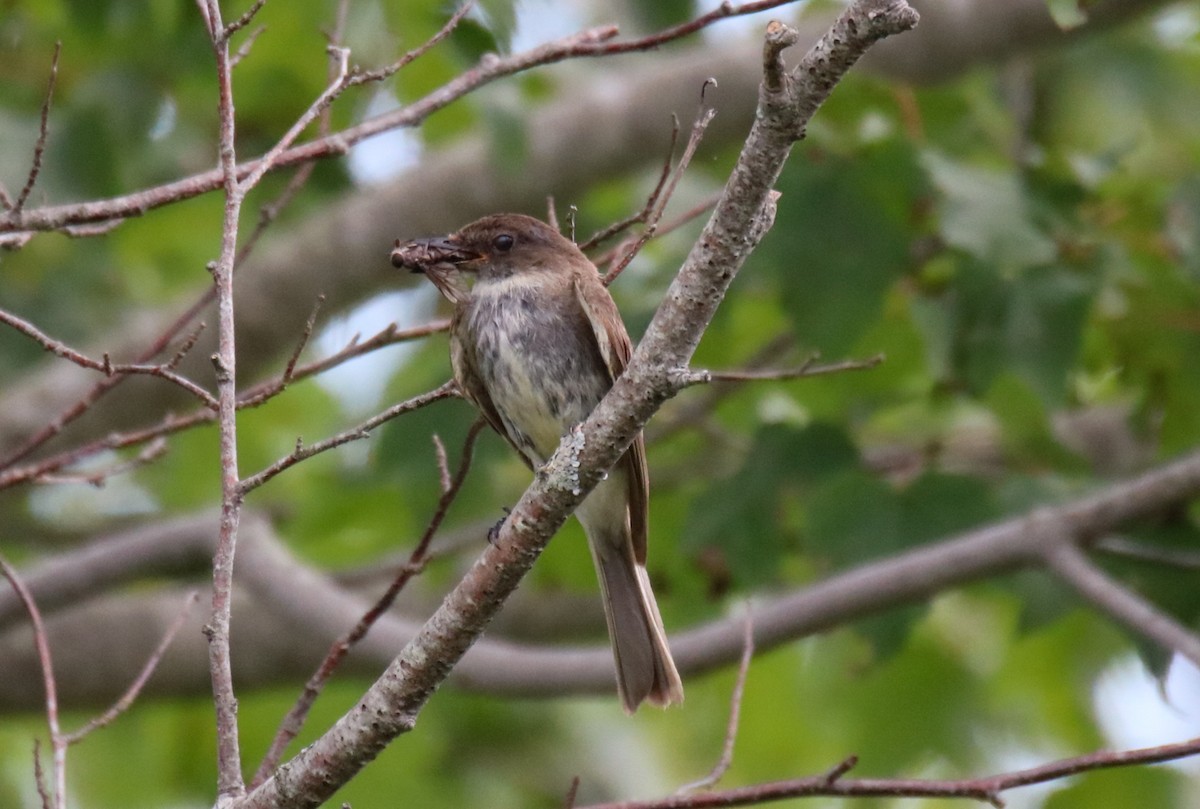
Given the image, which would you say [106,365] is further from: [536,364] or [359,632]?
[536,364]

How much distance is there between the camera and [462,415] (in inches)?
225

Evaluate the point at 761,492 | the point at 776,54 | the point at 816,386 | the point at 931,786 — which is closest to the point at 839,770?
the point at 931,786

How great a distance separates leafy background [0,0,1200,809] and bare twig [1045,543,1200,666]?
0.20m

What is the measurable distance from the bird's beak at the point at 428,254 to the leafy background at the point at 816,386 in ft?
1.32

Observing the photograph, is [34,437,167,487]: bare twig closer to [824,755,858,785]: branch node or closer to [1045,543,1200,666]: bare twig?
[824,755,858,785]: branch node

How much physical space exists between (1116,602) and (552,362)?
178 centimetres

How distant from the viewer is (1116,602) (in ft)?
14.9

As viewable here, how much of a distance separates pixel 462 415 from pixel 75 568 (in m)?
1.42

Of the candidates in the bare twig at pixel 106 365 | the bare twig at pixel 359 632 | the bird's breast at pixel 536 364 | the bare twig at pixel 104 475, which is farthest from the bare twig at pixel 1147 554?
the bare twig at pixel 106 365

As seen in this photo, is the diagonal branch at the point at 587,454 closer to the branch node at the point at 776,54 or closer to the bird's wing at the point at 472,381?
the branch node at the point at 776,54

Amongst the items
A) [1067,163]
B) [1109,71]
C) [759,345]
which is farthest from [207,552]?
[1109,71]

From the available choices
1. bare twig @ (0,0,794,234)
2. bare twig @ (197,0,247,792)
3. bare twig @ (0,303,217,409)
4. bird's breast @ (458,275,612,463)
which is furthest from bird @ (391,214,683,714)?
bare twig @ (197,0,247,792)

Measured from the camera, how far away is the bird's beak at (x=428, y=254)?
13.1 ft

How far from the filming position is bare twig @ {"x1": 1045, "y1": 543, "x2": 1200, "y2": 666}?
14.1 feet
